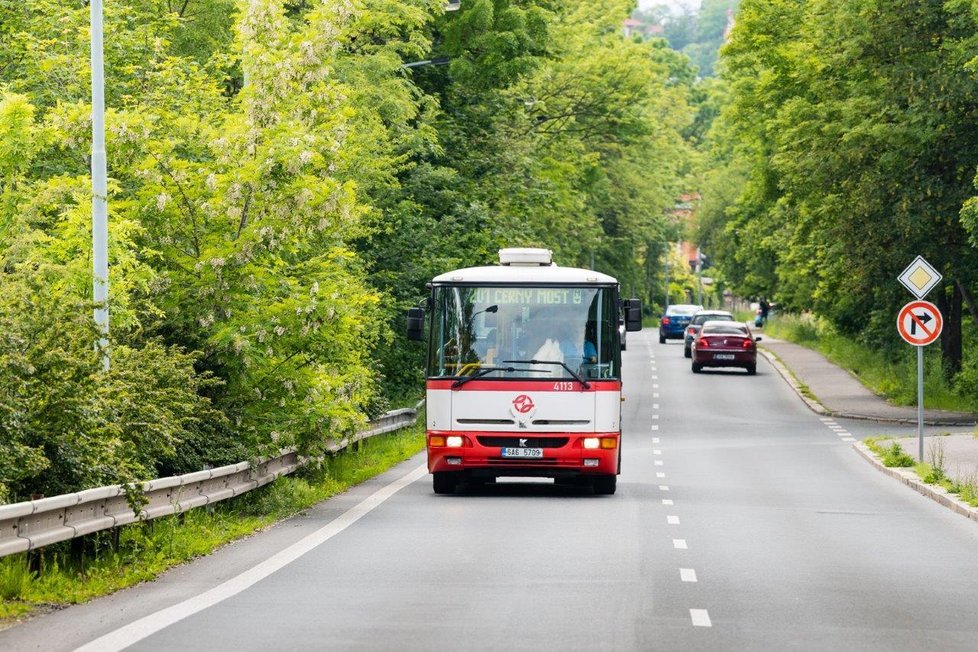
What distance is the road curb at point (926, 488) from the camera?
68.7 ft

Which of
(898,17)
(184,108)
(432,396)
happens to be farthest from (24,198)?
(898,17)

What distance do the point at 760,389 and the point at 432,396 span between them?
3122cm

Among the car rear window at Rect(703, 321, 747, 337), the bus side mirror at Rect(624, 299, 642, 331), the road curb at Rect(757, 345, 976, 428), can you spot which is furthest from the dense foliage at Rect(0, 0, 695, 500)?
the car rear window at Rect(703, 321, 747, 337)

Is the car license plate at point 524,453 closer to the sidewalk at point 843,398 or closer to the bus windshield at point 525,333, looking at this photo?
the bus windshield at point 525,333

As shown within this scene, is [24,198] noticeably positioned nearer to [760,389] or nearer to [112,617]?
[112,617]

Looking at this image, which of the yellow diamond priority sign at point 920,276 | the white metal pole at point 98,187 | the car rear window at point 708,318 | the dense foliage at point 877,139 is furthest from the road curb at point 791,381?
the white metal pole at point 98,187

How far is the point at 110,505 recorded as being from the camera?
13594 mm

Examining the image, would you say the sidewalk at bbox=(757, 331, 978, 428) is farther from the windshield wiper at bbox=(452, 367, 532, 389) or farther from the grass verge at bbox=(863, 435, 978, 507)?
the windshield wiper at bbox=(452, 367, 532, 389)

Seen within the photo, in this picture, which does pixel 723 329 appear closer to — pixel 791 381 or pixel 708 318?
pixel 791 381

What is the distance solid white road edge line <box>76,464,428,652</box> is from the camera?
1016 centimetres

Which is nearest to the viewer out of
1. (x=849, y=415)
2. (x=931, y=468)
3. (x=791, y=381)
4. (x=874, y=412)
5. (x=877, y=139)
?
(x=931, y=468)

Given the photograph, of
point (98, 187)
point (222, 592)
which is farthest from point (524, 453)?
point (222, 592)

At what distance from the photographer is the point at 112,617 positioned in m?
11.2

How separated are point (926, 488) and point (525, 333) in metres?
6.10
